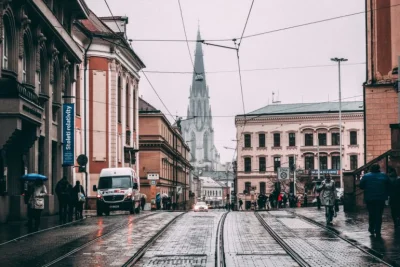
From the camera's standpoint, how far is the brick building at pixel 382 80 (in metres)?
38.9

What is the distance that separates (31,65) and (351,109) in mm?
72152

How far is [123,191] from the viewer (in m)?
39.7

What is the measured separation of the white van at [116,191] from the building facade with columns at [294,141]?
2360 inches

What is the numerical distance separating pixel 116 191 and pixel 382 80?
13.5 meters

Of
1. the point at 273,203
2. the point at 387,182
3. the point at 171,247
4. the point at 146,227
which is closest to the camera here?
the point at 171,247

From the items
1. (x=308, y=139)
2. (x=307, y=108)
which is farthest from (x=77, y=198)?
(x=307, y=108)

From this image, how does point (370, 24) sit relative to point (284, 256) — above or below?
above

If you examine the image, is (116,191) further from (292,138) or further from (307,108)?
(307,108)

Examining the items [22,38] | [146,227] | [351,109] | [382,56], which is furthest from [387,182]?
[351,109]

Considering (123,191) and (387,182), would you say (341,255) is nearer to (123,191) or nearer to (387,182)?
(387,182)

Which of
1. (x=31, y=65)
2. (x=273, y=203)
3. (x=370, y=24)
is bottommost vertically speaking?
(x=273, y=203)

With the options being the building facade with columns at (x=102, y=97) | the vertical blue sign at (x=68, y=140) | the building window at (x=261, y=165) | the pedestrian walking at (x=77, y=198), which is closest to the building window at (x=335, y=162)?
the building window at (x=261, y=165)

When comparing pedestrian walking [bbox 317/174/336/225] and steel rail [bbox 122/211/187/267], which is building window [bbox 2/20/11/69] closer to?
steel rail [bbox 122/211/187/267]

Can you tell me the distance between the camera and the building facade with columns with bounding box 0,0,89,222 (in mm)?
28656
